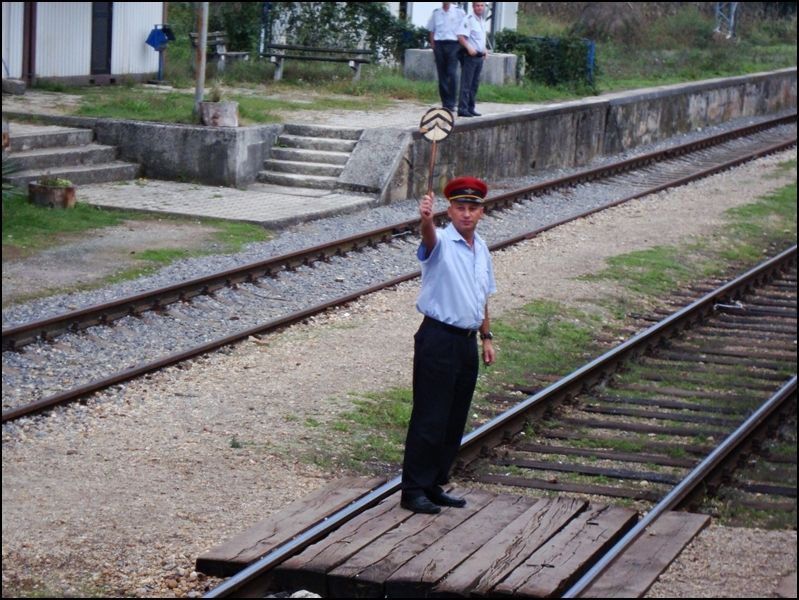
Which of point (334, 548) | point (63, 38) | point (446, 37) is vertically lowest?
point (334, 548)

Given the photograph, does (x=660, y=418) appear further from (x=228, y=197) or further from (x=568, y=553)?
(x=228, y=197)

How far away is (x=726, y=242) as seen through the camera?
732 inches

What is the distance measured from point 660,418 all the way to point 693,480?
6.45 ft

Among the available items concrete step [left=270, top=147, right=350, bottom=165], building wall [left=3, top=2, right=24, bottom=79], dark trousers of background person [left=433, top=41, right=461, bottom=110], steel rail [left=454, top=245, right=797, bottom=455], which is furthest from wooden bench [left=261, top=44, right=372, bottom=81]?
steel rail [left=454, top=245, right=797, bottom=455]

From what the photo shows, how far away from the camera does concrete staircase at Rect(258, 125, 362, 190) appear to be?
19.9 m

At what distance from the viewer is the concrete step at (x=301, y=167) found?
2009cm

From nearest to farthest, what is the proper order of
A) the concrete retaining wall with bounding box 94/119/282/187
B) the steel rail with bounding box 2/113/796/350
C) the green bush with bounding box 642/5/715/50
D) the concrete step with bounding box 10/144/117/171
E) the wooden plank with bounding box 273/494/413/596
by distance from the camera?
the wooden plank with bounding box 273/494/413/596 → the steel rail with bounding box 2/113/796/350 → the concrete step with bounding box 10/144/117/171 → the concrete retaining wall with bounding box 94/119/282/187 → the green bush with bounding box 642/5/715/50

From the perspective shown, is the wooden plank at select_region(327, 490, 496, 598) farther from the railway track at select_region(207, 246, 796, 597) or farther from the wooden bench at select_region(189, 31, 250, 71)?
the wooden bench at select_region(189, 31, 250, 71)

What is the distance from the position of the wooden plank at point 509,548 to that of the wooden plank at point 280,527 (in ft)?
3.30

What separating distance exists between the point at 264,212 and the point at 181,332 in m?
5.75

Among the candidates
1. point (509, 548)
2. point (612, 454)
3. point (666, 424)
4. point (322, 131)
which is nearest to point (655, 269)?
point (666, 424)

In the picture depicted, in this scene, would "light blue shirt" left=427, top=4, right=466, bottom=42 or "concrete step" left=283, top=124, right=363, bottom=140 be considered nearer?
"concrete step" left=283, top=124, right=363, bottom=140

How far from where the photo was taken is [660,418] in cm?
1048

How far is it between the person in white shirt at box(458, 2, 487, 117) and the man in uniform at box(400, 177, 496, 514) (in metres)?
14.3
